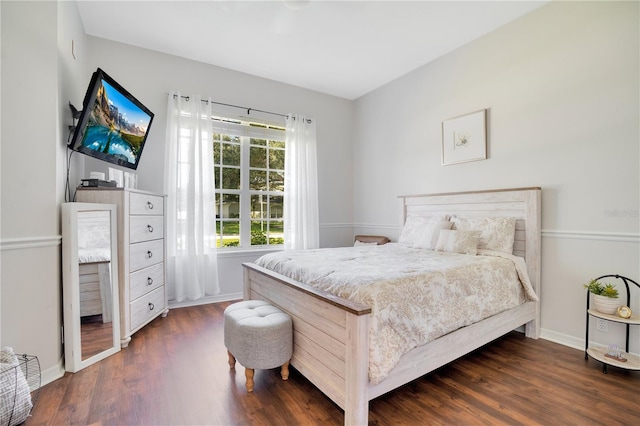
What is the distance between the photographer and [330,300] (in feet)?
5.32

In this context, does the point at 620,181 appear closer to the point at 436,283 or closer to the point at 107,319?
the point at 436,283

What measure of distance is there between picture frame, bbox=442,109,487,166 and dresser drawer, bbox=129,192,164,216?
10.5ft

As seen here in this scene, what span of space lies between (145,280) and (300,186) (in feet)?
7.43

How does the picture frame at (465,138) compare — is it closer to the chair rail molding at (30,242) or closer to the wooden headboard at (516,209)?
the wooden headboard at (516,209)

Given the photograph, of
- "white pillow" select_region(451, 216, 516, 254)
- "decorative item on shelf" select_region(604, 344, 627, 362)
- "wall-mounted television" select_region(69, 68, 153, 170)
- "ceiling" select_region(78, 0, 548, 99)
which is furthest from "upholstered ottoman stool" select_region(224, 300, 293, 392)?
"ceiling" select_region(78, 0, 548, 99)

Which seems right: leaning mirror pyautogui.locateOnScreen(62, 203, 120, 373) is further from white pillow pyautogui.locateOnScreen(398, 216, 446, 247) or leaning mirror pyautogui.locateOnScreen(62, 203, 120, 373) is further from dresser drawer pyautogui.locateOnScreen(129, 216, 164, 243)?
white pillow pyautogui.locateOnScreen(398, 216, 446, 247)

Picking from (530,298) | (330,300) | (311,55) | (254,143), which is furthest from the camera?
(254,143)

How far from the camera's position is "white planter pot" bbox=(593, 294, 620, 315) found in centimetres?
219

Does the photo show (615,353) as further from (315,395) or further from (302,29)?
(302,29)

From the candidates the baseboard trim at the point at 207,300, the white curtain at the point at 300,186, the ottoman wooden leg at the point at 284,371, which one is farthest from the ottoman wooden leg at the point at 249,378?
the white curtain at the point at 300,186

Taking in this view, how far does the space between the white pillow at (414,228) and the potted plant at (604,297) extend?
1.31 meters

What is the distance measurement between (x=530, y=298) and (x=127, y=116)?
12.9ft

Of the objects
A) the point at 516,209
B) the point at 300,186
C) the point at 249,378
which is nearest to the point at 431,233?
the point at 516,209

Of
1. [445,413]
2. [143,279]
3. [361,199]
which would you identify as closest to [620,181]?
[445,413]
